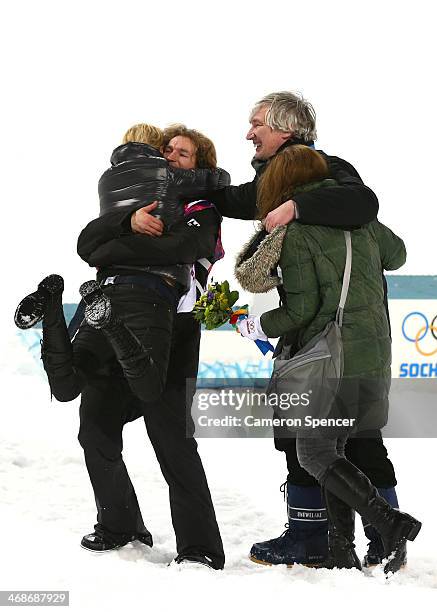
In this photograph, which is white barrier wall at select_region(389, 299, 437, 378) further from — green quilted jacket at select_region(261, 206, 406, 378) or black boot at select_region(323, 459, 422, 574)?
black boot at select_region(323, 459, 422, 574)

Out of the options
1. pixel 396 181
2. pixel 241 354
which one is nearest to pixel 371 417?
pixel 241 354

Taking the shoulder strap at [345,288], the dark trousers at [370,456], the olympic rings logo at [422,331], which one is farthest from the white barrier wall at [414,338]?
the shoulder strap at [345,288]

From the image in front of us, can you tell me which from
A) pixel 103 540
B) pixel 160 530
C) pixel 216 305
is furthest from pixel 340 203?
pixel 160 530

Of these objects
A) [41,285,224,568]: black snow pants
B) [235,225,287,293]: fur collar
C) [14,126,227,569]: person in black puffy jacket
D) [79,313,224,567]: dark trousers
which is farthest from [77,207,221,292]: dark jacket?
[79,313,224,567]: dark trousers

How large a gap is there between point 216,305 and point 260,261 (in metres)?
0.30

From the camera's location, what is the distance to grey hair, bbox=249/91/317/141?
320cm

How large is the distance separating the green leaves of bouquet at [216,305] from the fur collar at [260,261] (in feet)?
0.36

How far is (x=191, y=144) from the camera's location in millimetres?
3475

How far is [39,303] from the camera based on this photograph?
3.00 metres

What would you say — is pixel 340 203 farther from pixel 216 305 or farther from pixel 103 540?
pixel 103 540

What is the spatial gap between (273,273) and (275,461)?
2.61 metres

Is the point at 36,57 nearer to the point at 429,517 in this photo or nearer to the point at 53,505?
the point at 53,505

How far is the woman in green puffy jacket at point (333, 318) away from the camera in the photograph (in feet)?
9.37

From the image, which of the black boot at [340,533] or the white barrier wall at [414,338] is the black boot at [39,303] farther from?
the white barrier wall at [414,338]
